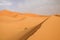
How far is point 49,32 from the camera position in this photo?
0.94m

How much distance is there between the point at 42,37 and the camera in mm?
890

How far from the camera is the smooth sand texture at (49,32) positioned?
0.89 meters

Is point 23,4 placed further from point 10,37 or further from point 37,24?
point 10,37

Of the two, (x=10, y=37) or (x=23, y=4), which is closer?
(x=10, y=37)

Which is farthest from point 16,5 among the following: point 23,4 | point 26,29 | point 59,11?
point 26,29

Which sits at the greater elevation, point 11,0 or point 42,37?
point 42,37

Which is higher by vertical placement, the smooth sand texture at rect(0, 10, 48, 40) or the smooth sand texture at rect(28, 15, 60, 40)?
the smooth sand texture at rect(28, 15, 60, 40)

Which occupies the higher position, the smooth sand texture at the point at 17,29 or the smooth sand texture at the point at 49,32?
the smooth sand texture at the point at 49,32

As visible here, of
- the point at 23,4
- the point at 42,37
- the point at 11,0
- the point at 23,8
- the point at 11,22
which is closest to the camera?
the point at 42,37

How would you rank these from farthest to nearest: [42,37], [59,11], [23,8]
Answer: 1. [23,8]
2. [59,11]
3. [42,37]

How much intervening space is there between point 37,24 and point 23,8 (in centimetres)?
64

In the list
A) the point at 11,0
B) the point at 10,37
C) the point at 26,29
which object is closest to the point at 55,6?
Result: the point at 11,0

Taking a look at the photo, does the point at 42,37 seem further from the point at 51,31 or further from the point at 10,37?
the point at 10,37

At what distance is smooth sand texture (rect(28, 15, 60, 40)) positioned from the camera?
89 cm
